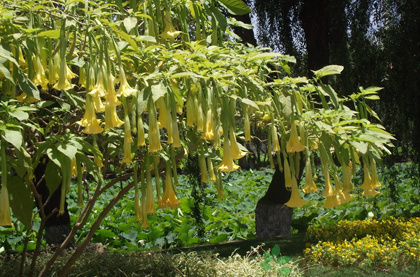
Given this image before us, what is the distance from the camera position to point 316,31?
16.9 ft

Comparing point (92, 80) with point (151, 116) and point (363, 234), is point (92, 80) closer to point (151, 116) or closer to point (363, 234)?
point (151, 116)

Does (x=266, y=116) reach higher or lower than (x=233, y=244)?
higher

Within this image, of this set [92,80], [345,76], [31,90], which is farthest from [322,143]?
[345,76]

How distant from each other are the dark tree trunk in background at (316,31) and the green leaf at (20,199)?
4004mm

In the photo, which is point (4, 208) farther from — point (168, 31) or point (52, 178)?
point (168, 31)

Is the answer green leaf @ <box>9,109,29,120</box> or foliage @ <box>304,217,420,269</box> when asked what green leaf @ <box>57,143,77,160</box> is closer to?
green leaf @ <box>9,109,29,120</box>

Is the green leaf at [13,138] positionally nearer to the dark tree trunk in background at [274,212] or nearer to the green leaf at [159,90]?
the green leaf at [159,90]

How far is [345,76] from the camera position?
512 cm

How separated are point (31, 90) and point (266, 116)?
3.11 feet

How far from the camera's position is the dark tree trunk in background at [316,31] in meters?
5.06

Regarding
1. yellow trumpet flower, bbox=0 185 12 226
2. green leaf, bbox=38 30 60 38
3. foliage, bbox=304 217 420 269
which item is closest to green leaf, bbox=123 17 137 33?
green leaf, bbox=38 30 60 38

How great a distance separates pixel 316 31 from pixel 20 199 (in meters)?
4.29

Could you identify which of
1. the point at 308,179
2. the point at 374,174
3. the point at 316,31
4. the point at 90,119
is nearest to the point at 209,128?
the point at 90,119

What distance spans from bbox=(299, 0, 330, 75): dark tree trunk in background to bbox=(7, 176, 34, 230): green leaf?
13.1 ft
